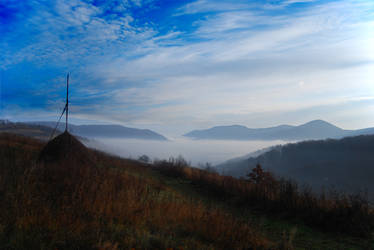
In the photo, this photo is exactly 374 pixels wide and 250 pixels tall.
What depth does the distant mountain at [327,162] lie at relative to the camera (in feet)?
219

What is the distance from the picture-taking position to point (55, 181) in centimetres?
638

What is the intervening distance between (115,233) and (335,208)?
6175mm

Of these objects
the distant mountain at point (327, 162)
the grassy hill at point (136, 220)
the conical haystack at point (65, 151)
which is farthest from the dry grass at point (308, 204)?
the distant mountain at point (327, 162)

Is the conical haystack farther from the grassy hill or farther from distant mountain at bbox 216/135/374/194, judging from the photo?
distant mountain at bbox 216/135/374/194

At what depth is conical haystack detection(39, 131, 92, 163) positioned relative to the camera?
8.31 metres

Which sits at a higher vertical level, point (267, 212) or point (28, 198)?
point (28, 198)

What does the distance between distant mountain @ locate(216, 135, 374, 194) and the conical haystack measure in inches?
2256

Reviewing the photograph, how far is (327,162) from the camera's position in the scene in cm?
8069

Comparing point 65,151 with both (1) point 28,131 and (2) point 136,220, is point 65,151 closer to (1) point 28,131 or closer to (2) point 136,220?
(2) point 136,220

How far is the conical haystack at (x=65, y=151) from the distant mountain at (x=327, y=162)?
57307mm

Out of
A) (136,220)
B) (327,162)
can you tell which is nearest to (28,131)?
(136,220)

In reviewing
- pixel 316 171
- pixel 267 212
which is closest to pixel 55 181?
pixel 267 212

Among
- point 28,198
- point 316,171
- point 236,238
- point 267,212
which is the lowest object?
point 316,171

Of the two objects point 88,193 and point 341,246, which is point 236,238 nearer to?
point 341,246
